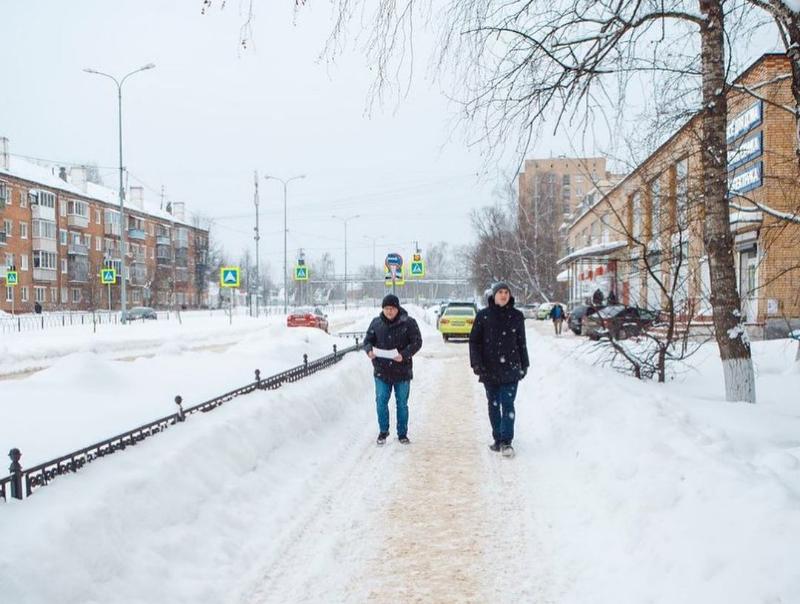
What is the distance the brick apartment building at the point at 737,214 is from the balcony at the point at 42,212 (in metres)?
45.9

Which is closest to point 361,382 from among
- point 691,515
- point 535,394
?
point 535,394

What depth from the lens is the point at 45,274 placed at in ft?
176

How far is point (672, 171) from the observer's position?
29.7 ft

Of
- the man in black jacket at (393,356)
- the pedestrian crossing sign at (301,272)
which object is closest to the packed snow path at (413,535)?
the man in black jacket at (393,356)

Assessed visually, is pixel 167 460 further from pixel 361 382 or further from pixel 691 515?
pixel 361 382

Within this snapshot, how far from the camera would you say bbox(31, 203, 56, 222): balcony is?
173 ft

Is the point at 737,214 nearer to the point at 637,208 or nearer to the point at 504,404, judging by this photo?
the point at 637,208

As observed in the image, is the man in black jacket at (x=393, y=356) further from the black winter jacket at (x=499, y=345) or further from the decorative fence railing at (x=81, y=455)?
the decorative fence railing at (x=81, y=455)

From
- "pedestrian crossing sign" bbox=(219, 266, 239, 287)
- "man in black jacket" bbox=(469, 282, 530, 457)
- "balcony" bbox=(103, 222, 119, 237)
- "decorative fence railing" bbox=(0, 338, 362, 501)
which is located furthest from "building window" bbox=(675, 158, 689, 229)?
"balcony" bbox=(103, 222, 119, 237)

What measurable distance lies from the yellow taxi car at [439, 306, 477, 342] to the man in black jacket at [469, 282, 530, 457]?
57.7 feet

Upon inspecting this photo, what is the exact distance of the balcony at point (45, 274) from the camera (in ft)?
173

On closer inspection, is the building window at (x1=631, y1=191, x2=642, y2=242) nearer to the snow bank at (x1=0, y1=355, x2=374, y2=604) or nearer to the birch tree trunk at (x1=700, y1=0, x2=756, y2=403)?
the birch tree trunk at (x1=700, y1=0, x2=756, y2=403)

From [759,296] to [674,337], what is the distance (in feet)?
40.4

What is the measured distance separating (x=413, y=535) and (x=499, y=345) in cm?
267
